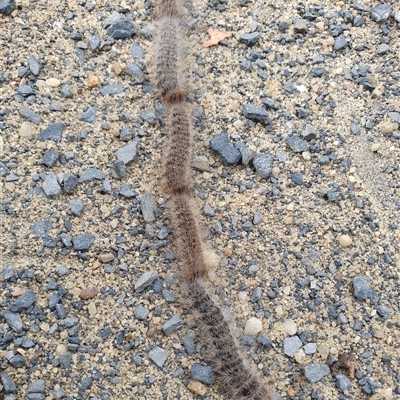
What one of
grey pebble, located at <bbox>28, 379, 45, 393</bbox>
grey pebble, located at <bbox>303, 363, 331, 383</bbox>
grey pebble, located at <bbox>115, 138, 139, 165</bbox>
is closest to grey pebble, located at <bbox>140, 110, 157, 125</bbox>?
grey pebble, located at <bbox>115, 138, 139, 165</bbox>

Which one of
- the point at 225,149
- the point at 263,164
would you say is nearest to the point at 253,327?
the point at 263,164

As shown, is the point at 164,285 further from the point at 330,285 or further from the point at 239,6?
the point at 239,6

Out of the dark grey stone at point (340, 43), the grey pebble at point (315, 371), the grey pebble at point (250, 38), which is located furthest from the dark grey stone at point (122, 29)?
the grey pebble at point (315, 371)

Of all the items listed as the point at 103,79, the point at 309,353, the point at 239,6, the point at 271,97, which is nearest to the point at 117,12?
the point at 103,79

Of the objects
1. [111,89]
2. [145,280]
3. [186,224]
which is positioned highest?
[111,89]

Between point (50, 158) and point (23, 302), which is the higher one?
point (50, 158)

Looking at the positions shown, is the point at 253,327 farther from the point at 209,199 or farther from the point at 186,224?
the point at 209,199
